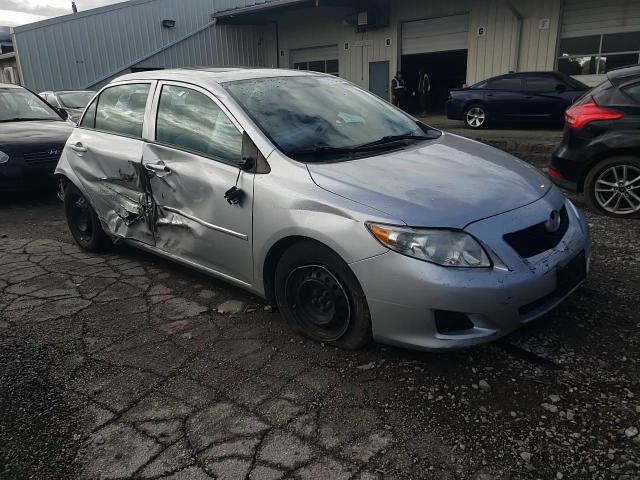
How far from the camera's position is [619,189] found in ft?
17.3

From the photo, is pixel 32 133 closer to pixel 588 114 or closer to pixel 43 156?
pixel 43 156

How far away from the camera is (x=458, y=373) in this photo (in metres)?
2.76

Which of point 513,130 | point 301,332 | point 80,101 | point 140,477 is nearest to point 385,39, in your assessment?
point 513,130

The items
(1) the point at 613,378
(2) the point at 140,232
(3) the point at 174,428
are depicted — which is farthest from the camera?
(2) the point at 140,232

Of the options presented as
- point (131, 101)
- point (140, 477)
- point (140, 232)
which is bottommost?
point (140, 477)

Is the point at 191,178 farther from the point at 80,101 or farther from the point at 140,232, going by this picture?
the point at 80,101

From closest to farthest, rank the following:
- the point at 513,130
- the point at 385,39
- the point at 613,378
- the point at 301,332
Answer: the point at 613,378
the point at 301,332
the point at 513,130
the point at 385,39

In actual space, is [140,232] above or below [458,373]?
above

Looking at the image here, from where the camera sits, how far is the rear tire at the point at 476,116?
1284 cm

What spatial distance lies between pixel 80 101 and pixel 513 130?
1059 cm

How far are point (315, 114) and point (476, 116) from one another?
1056cm

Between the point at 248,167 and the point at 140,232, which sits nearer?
the point at 248,167

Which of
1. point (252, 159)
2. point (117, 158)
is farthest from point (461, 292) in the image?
point (117, 158)

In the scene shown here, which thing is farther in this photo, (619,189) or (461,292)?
(619,189)
